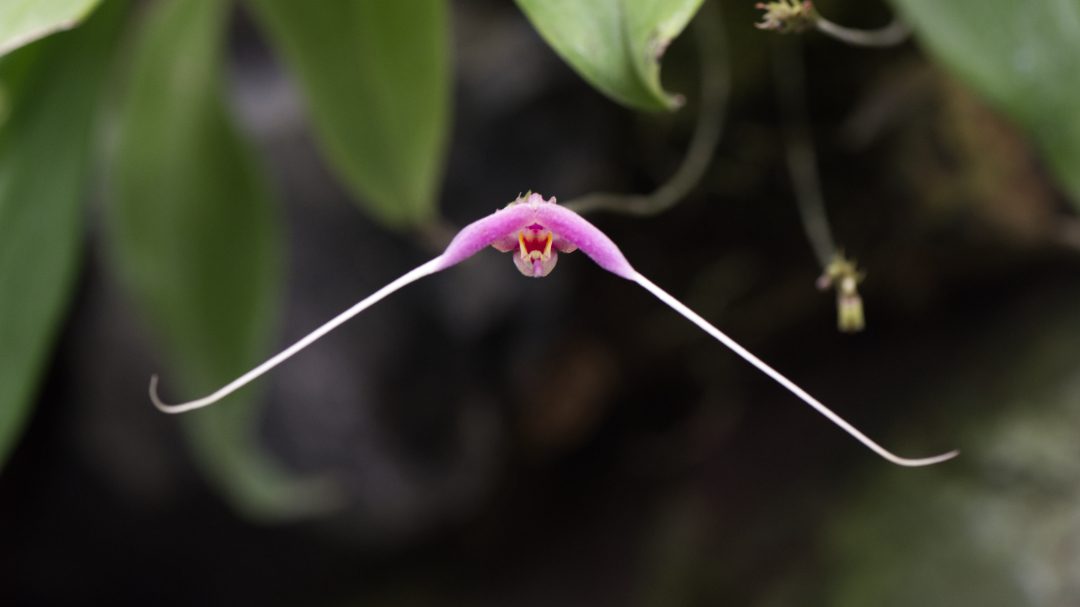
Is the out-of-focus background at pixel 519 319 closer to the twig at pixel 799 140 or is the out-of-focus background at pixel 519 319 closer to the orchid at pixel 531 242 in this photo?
the twig at pixel 799 140

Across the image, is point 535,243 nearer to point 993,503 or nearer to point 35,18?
point 35,18

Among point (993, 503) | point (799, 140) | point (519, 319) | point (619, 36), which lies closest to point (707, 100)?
point (799, 140)

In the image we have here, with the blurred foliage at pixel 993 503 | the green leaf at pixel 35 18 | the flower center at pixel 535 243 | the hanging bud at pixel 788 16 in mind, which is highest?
the green leaf at pixel 35 18

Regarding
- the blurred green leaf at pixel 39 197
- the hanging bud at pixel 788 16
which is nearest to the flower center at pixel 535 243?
the hanging bud at pixel 788 16


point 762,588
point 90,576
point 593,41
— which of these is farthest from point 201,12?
point 90,576

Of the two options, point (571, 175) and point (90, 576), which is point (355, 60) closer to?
point (571, 175)

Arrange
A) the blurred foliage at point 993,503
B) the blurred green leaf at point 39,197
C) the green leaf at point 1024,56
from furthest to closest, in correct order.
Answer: the blurred foliage at point 993,503, the blurred green leaf at point 39,197, the green leaf at point 1024,56

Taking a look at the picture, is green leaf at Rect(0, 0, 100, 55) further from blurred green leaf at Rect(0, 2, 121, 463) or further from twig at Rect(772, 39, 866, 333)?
twig at Rect(772, 39, 866, 333)
